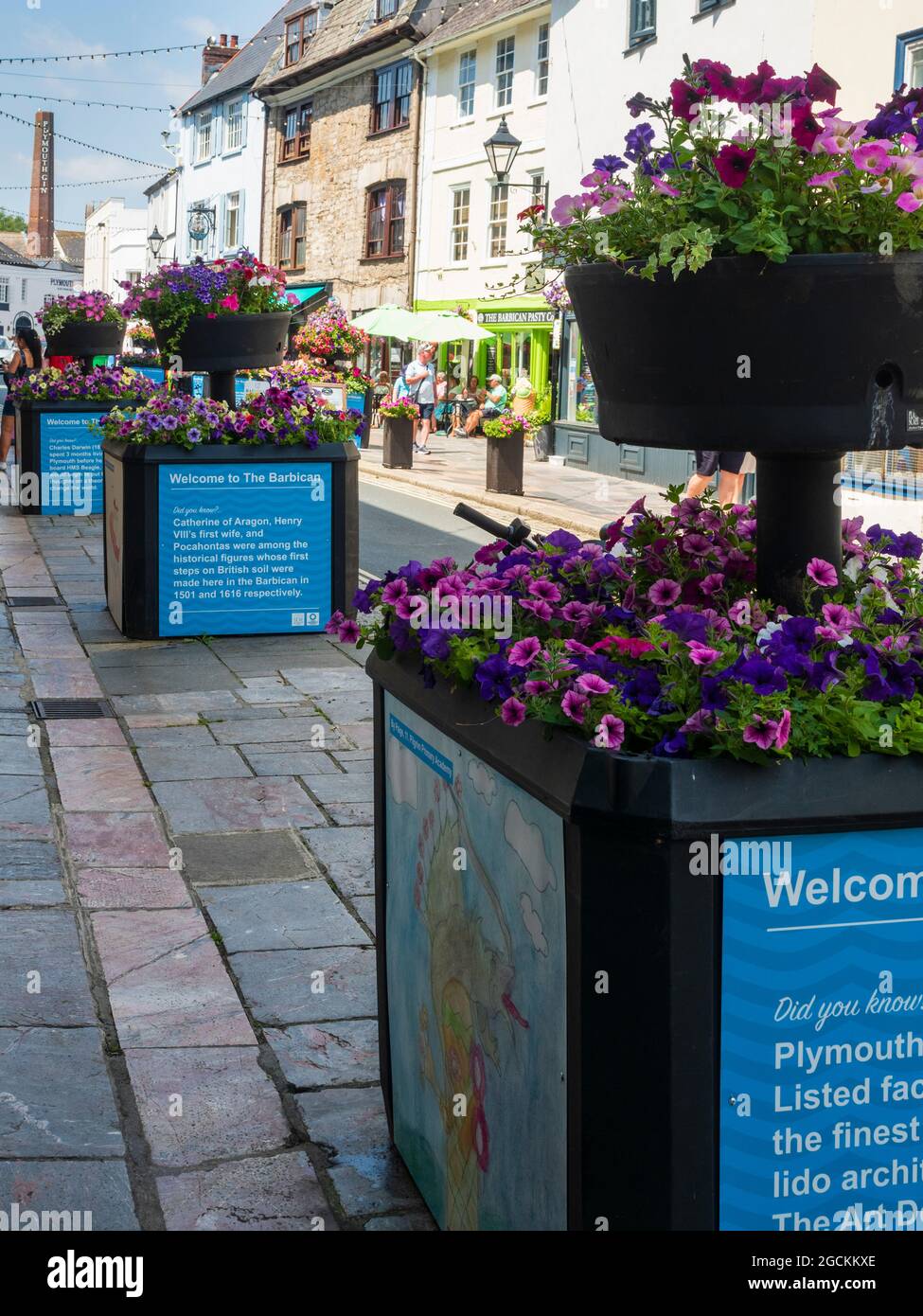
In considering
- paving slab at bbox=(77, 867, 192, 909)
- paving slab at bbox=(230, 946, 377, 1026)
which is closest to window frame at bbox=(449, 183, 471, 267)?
paving slab at bbox=(77, 867, 192, 909)

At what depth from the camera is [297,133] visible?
42562 millimetres

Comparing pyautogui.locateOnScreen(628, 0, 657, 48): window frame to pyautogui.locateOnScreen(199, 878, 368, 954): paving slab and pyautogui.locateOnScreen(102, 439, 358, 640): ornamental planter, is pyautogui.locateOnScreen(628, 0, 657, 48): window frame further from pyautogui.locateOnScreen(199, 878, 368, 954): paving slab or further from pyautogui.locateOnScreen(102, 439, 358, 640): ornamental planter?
pyautogui.locateOnScreen(199, 878, 368, 954): paving slab

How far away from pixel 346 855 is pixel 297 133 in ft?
132

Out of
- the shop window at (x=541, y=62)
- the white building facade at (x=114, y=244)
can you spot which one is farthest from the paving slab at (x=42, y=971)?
the white building facade at (x=114, y=244)

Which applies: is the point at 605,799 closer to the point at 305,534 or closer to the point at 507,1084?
the point at 507,1084

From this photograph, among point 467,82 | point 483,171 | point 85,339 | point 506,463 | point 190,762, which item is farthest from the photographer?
point 467,82

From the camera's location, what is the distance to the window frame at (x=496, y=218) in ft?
103

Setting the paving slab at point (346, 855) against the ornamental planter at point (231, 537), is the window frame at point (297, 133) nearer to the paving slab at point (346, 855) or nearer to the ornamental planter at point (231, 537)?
the ornamental planter at point (231, 537)

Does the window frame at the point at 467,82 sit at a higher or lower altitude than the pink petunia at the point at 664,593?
higher

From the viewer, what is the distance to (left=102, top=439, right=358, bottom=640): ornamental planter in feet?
28.5

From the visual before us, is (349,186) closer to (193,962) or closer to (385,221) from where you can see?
(385,221)

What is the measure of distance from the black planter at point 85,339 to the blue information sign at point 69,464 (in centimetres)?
250

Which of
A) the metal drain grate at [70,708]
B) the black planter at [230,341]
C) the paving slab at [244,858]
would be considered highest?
the black planter at [230,341]

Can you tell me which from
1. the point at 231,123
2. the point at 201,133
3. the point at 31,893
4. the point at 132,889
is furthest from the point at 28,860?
the point at 201,133
